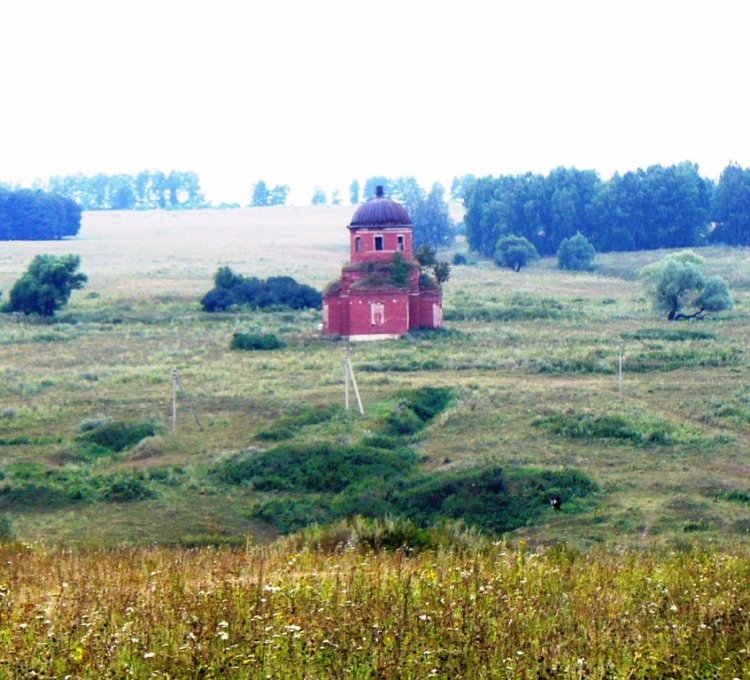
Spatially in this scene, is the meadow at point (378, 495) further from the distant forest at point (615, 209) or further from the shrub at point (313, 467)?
the distant forest at point (615, 209)

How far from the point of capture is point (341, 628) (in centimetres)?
789

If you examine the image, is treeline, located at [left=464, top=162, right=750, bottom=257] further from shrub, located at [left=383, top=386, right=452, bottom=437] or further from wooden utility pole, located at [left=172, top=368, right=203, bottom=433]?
wooden utility pole, located at [left=172, top=368, right=203, bottom=433]

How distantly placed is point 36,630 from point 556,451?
65.1ft

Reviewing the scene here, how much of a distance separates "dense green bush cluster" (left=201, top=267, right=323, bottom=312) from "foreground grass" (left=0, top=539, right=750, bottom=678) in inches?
2157

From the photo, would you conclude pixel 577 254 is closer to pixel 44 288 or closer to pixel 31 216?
pixel 44 288

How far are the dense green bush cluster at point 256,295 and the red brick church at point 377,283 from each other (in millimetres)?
14956

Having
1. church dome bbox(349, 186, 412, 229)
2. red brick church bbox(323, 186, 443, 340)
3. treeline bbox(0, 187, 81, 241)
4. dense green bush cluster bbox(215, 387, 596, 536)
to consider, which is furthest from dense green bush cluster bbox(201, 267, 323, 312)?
treeline bbox(0, 187, 81, 241)

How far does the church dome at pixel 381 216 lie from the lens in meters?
50.7

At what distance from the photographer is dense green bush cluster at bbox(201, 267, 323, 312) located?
6525cm

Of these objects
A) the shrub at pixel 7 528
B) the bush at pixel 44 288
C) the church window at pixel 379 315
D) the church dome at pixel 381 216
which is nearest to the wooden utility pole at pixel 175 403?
the shrub at pixel 7 528

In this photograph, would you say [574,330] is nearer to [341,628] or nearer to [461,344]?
[461,344]

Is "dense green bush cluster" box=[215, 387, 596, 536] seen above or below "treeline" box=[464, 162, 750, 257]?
below

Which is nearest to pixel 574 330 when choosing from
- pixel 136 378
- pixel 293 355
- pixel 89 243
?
pixel 293 355

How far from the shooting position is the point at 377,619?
26.8 feet
